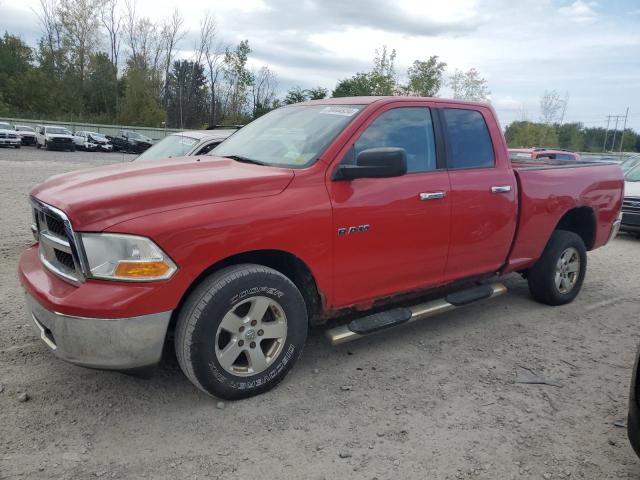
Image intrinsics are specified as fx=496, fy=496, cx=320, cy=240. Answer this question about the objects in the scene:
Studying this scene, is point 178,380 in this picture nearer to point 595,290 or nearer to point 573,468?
point 573,468

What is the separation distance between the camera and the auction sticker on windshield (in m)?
3.61

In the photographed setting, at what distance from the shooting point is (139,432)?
2787 mm

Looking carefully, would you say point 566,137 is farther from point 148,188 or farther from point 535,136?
point 148,188

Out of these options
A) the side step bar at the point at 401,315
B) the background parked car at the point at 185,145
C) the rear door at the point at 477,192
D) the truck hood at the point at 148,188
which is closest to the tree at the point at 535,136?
the background parked car at the point at 185,145

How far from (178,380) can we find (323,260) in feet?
4.19

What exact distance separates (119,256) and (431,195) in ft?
7.35

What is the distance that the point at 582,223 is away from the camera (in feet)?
17.6

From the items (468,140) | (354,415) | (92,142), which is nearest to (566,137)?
(92,142)

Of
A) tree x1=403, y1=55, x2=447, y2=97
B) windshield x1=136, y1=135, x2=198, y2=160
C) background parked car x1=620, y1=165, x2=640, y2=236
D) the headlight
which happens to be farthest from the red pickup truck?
tree x1=403, y1=55, x2=447, y2=97

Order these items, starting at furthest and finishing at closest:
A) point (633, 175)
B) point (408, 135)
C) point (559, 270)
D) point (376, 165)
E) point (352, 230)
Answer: point (633, 175) → point (559, 270) → point (408, 135) → point (352, 230) → point (376, 165)

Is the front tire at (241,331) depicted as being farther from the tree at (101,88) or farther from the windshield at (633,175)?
the tree at (101,88)

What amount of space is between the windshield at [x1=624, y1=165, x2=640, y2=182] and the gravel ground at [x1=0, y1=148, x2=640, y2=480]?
7350 millimetres

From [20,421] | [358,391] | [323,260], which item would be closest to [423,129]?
[323,260]

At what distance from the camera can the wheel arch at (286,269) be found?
294 centimetres
